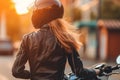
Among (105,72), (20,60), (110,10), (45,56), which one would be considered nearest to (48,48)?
(45,56)

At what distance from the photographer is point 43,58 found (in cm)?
382

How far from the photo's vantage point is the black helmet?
152 inches

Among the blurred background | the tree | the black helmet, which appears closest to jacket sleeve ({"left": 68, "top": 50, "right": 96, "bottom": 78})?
the black helmet

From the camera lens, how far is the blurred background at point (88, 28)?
24.1m

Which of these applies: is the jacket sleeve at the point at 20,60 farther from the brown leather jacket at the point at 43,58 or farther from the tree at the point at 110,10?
the tree at the point at 110,10

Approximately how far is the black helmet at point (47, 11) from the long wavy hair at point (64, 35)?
44mm

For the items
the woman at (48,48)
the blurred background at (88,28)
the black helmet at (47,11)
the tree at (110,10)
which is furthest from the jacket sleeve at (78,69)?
the tree at (110,10)

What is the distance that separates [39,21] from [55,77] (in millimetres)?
451

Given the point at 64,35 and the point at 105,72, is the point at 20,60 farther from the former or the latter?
the point at 105,72

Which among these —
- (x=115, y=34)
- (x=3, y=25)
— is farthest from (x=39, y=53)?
→ (x=3, y=25)

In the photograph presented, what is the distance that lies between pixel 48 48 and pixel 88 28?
2601cm

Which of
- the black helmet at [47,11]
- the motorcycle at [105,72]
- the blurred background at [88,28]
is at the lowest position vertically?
the motorcycle at [105,72]

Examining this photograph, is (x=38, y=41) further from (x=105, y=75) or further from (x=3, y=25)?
(x=3, y=25)

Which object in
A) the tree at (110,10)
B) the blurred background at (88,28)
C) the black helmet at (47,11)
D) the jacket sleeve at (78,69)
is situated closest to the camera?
the jacket sleeve at (78,69)
